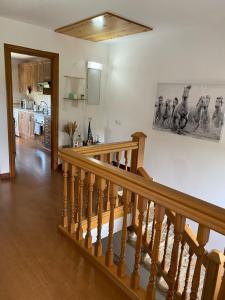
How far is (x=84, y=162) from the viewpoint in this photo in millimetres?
1958

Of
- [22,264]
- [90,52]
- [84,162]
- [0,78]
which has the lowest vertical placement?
[22,264]

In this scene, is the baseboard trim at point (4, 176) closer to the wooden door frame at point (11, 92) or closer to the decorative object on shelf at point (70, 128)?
the wooden door frame at point (11, 92)

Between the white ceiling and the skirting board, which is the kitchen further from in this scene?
the skirting board

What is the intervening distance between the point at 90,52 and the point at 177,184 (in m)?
2.90

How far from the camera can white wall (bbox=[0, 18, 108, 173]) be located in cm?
357

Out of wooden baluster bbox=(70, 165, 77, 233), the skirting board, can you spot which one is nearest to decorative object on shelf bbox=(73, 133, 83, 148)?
wooden baluster bbox=(70, 165, 77, 233)

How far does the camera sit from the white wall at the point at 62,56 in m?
3.57

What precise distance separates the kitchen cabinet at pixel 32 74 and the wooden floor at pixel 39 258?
3.58m

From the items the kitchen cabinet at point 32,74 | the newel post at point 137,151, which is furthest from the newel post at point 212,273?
the kitchen cabinet at point 32,74

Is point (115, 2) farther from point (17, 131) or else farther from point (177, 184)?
point (17, 131)

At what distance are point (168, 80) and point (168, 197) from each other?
305 centimetres

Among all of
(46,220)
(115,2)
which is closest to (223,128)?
(115,2)

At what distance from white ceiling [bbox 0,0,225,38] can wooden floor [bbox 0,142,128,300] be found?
7.94 feet

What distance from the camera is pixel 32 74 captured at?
6609 mm
